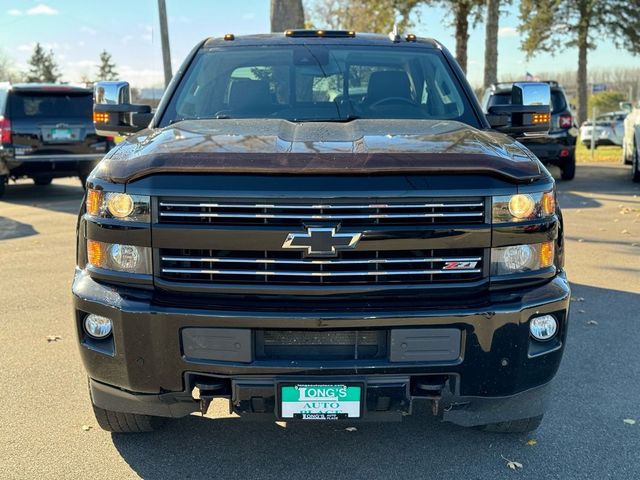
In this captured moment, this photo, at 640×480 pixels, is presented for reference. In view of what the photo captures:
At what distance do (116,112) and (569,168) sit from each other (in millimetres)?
11747

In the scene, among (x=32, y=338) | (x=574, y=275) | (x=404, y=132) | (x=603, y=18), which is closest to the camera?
(x=404, y=132)

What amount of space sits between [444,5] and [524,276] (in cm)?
2219

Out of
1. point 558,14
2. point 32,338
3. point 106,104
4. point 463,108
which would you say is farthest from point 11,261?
point 558,14

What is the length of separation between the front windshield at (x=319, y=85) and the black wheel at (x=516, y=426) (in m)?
1.63

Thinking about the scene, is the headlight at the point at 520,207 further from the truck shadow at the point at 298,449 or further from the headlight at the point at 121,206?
the headlight at the point at 121,206

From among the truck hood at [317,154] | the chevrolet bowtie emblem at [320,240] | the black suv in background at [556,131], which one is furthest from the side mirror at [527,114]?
the black suv in background at [556,131]

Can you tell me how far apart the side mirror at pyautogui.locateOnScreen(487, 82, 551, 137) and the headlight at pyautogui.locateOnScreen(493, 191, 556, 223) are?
1380mm

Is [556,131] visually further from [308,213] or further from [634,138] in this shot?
[308,213]

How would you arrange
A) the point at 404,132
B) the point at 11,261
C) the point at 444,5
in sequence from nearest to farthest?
1. the point at 404,132
2. the point at 11,261
3. the point at 444,5

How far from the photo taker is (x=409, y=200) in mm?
2580

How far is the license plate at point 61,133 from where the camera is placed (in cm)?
1188

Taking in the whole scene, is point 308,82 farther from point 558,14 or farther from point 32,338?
point 558,14

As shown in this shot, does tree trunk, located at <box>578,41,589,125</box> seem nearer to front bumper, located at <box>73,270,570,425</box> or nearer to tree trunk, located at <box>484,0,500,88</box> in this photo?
tree trunk, located at <box>484,0,500,88</box>

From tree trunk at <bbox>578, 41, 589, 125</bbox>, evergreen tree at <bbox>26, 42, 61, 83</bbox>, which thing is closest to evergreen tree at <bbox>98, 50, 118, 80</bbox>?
evergreen tree at <bbox>26, 42, 61, 83</bbox>
